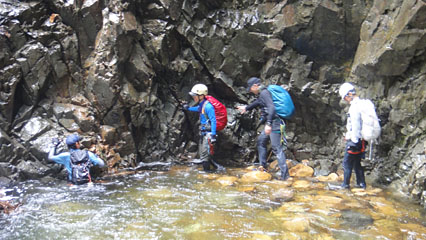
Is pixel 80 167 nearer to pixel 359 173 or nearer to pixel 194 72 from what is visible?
pixel 194 72

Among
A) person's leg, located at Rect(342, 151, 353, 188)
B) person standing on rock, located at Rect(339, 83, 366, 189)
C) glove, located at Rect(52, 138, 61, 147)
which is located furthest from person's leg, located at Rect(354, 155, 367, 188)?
glove, located at Rect(52, 138, 61, 147)

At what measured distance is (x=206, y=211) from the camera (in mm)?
7180

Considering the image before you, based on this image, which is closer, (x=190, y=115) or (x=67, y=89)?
(x=67, y=89)

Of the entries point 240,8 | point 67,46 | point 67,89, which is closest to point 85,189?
point 67,89

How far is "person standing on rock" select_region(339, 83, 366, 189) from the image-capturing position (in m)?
8.07

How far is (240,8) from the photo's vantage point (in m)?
13.0

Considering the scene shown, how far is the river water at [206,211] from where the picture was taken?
6.05m

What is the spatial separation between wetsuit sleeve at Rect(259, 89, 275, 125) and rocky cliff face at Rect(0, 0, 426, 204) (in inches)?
121

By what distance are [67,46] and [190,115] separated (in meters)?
5.19

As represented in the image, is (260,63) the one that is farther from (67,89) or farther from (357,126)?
(67,89)

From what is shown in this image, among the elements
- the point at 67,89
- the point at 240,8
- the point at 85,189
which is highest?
the point at 240,8

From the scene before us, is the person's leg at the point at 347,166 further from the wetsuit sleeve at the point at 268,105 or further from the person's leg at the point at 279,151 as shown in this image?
the wetsuit sleeve at the point at 268,105

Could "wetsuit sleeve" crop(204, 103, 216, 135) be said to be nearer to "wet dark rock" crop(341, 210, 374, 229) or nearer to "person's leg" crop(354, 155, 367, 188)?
"person's leg" crop(354, 155, 367, 188)

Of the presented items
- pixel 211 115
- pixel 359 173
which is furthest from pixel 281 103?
pixel 359 173
